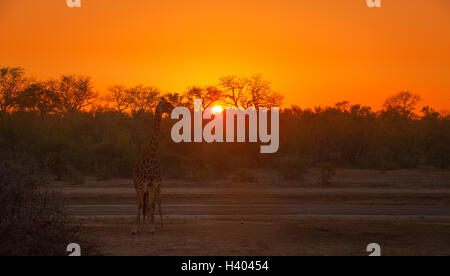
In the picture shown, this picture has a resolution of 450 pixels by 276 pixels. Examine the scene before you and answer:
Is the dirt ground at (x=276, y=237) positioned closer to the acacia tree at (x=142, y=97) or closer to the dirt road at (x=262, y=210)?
the dirt road at (x=262, y=210)

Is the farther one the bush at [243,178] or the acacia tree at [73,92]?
the acacia tree at [73,92]

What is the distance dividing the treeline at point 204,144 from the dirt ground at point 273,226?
460cm

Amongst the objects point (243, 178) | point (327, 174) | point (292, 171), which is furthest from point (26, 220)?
point (292, 171)

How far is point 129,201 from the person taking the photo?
81.8ft

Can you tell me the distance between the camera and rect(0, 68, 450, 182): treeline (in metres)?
36.6

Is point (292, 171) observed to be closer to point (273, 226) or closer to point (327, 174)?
point (327, 174)

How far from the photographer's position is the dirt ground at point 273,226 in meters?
13.4

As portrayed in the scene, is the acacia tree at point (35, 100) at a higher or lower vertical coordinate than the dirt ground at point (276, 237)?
higher

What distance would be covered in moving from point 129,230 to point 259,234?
148 inches

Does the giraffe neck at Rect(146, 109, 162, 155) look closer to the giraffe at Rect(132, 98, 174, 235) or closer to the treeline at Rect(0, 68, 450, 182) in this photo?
the giraffe at Rect(132, 98, 174, 235)

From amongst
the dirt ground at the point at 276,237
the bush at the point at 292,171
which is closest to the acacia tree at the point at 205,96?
the bush at the point at 292,171

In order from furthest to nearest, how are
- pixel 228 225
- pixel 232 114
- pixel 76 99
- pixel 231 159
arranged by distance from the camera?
1. pixel 76 99
2. pixel 232 114
3. pixel 231 159
4. pixel 228 225

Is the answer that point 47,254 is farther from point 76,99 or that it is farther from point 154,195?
point 76,99


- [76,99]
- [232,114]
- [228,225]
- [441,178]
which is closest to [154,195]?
[228,225]
